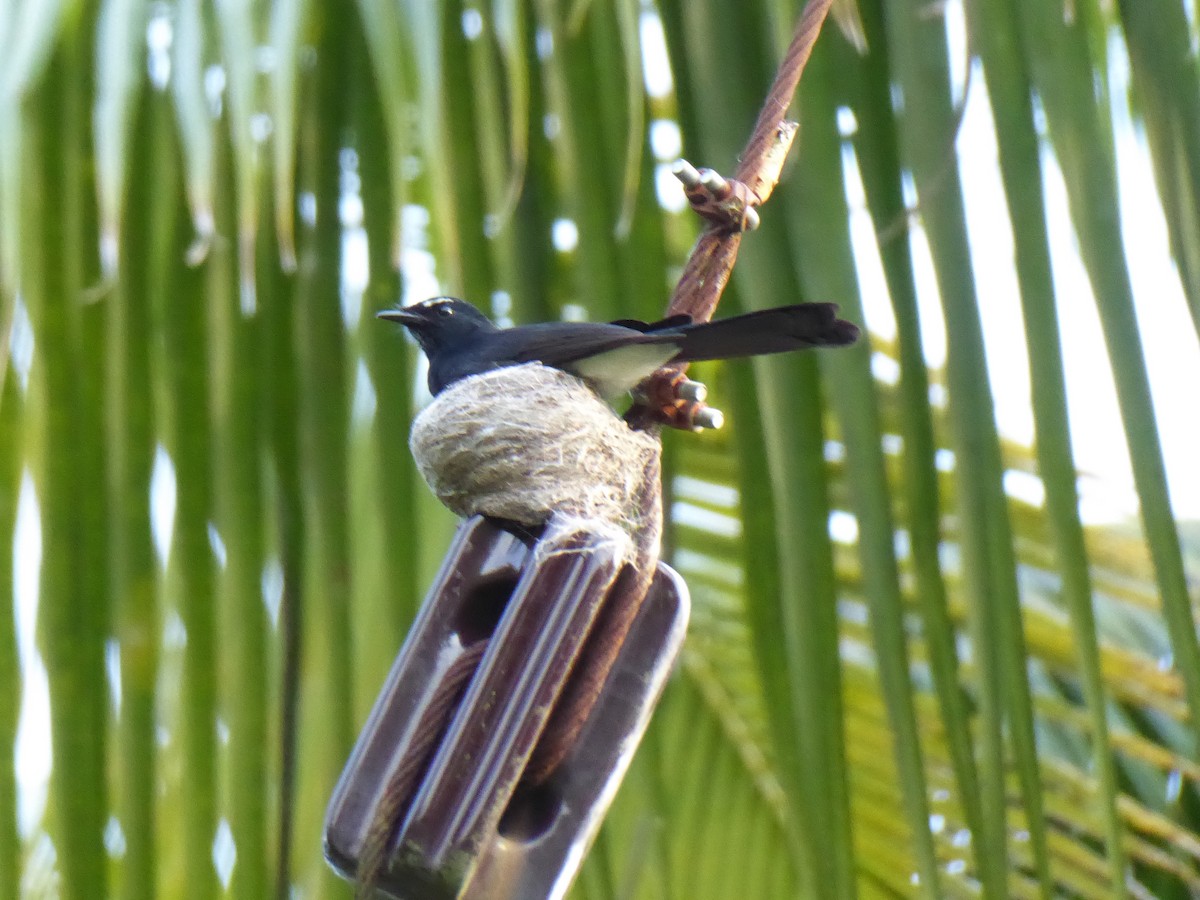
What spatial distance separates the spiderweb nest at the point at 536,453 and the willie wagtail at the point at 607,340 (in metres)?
0.05

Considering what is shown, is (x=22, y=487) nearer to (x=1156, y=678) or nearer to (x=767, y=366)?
(x=767, y=366)

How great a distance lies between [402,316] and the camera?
6.66 feet

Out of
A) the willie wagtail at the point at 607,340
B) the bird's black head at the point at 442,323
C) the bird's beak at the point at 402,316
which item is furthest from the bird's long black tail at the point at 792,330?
the bird's black head at the point at 442,323

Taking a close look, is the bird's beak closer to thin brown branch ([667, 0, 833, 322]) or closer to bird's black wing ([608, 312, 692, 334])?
bird's black wing ([608, 312, 692, 334])

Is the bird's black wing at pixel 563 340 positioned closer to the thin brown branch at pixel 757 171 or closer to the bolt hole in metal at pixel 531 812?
the thin brown branch at pixel 757 171

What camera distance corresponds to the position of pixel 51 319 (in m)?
1.74

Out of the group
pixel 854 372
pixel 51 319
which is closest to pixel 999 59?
pixel 854 372

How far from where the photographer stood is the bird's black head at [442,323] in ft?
7.79

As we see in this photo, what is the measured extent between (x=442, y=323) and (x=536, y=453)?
857 mm

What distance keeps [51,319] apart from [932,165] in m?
0.96

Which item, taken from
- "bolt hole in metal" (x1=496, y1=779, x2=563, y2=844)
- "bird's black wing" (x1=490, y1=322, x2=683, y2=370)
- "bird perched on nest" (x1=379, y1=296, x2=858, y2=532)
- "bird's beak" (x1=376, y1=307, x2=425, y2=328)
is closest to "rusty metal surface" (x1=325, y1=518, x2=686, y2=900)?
"bolt hole in metal" (x1=496, y1=779, x2=563, y2=844)

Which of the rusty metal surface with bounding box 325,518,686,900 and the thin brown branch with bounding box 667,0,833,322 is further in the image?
the thin brown branch with bounding box 667,0,833,322

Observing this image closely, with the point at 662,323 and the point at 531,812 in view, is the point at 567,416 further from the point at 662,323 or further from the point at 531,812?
the point at 531,812

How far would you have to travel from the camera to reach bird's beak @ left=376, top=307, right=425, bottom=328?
1.84 metres
